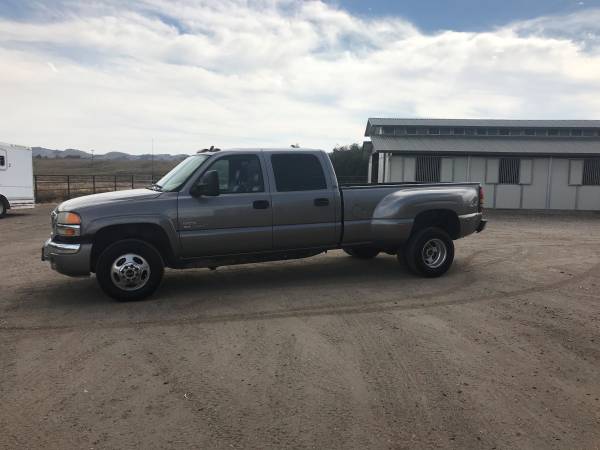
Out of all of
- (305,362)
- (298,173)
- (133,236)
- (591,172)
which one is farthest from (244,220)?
(591,172)

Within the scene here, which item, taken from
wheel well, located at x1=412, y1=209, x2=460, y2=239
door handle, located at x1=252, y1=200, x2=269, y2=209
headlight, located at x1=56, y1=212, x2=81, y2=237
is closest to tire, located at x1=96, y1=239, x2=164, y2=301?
headlight, located at x1=56, y1=212, x2=81, y2=237

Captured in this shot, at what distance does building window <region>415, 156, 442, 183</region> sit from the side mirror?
17257 millimetres

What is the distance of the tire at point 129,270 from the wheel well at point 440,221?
13.0 ft

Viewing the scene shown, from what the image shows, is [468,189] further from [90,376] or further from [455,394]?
[90,376]

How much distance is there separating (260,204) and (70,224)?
7.78 ft

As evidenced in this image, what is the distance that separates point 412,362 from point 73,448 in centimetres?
276

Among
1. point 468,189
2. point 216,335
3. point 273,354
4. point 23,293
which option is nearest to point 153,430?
point 273,354

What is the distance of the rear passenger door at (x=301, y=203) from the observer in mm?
7160

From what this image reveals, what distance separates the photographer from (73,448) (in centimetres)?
318

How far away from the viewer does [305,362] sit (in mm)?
4578

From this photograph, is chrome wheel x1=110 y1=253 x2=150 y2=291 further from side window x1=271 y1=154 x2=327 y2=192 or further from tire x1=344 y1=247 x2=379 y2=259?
tire x1=344 y1=247 x2=379 y2=259

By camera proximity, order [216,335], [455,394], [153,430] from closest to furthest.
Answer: [153,430]
[455,394]
[216,335]

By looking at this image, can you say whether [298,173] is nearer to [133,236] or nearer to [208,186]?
[208,186]

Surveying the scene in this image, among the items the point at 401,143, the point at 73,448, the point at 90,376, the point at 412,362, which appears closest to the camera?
the point at 73,448
